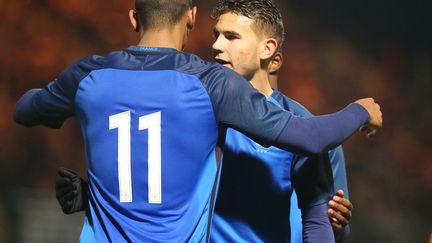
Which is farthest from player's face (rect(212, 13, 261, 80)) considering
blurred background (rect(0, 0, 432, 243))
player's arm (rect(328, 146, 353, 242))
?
blurred background (rect(0, 0, 432, 243))

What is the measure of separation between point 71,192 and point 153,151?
10.4 inches

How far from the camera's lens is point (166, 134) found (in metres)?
1.79

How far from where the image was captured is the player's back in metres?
1.78

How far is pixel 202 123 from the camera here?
180 cm

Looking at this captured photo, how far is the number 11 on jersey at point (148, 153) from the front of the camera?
5.84 ft

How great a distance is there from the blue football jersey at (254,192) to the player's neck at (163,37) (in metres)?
0.30

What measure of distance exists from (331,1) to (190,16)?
7.55 feet

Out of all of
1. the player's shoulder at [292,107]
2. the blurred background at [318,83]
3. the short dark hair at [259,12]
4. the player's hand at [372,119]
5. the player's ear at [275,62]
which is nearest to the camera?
the player's hand at [372,119]

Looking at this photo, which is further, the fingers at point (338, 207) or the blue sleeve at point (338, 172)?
the blue sleeve at point (338, 172)

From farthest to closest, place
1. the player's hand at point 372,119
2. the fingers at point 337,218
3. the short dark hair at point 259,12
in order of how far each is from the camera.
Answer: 1. the short dark hair at point 259,12
2. the fingers at point 337,218
3. the player's hand at point 372,119

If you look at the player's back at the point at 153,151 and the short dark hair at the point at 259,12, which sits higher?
the short dark hair at the point at 259,12

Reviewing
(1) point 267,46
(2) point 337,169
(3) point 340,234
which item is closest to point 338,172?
(2) point 337,169

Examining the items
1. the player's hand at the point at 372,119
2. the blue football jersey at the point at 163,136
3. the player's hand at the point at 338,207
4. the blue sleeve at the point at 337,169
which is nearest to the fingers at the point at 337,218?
the player's hand at the point at 338,207

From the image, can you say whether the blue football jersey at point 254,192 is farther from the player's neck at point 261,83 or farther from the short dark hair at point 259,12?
the short dark hair at point 259,12
